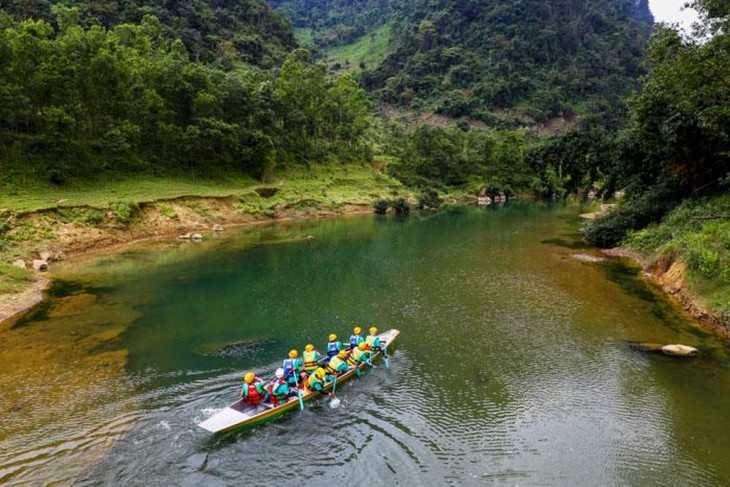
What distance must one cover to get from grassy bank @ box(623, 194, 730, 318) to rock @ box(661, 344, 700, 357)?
3759 millimetres

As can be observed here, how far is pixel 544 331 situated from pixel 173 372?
16851 millimetres

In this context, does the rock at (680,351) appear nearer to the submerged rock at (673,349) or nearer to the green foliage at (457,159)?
the submerged rock at (673,349)

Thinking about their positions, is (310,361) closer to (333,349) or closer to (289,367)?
(289,367)

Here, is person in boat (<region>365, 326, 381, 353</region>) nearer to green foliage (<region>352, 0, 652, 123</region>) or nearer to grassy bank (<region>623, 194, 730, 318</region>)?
grassy bank (<region>623, 194, 730, 318</region>)

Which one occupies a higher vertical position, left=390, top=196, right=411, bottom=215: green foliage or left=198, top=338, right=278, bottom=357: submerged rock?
left=390, top=196, right=411, bottom=215: green foliage

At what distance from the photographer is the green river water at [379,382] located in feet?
45.3

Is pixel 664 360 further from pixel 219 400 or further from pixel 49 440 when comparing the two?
pixel 49 440

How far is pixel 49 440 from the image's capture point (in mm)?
14492

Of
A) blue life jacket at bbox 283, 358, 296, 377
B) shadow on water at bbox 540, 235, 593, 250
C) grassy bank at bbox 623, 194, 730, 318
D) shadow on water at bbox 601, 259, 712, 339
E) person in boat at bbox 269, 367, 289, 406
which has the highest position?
grassy bank at bbox 623, 194, 730, 318

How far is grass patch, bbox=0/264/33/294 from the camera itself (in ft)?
90.5

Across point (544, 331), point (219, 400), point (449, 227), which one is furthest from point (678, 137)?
point (219, 400)

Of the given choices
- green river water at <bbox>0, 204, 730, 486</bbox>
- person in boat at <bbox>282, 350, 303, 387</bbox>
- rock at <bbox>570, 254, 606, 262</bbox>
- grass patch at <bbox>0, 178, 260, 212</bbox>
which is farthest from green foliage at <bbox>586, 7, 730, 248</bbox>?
grass patch at <bbox>0, 178, 260, 212</bbox>

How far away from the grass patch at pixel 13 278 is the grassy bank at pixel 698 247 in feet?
121

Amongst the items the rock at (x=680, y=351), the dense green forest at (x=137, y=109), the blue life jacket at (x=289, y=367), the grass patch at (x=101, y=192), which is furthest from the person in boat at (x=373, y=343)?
the dense green forest at (x=137, y=109)
